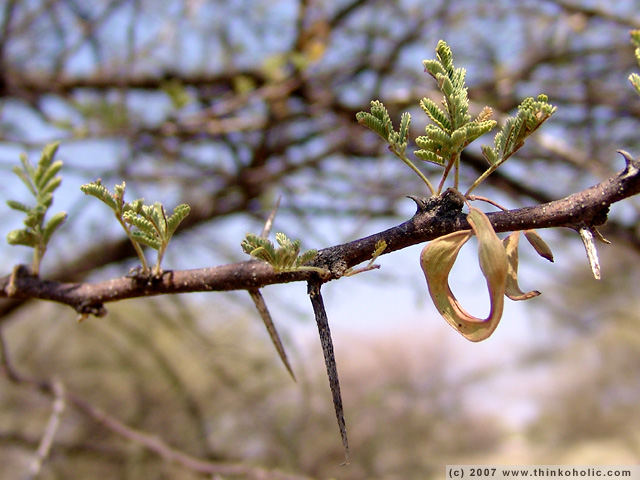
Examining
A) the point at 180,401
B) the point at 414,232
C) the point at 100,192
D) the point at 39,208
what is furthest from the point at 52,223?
the point at 180,401

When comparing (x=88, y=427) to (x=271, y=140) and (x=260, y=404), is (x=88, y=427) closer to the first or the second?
(x=260, y=404)

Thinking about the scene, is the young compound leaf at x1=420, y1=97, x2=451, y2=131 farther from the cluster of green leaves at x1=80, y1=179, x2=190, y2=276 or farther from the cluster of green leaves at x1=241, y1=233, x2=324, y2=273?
the cluster of green leaves at x1=80, y1=179, x2=190, y2=276

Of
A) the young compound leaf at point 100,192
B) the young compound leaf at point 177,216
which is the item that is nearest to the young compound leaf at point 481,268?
the young compound leaf at point 177,216

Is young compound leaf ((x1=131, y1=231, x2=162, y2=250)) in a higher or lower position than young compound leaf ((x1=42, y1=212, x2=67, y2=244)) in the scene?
lower

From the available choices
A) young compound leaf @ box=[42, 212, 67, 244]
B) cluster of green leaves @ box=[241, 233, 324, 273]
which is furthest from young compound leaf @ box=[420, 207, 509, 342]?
young compound leaf @ box=[42, 212, 67, 244]

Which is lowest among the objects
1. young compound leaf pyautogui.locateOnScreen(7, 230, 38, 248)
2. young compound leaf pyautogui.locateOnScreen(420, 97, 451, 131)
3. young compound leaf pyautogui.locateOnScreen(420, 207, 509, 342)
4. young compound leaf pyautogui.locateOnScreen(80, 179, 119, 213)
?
young compound leaf pyautogui.locateOnScreen(420, 207, 509, 342)

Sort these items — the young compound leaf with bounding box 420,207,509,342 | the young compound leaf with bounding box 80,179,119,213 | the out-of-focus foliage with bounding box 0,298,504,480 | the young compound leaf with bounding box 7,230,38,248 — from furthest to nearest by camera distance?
the out-of-focus foliage with bounding box 0,298,504,480 → the young compound leaf with bounding box 7,230,38,248 → the young compound leaf with bounding box 80,179,119,213 → the young compound leaf with bounding box 420,207,509,342

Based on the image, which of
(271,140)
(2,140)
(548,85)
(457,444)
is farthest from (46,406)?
(457,444)
